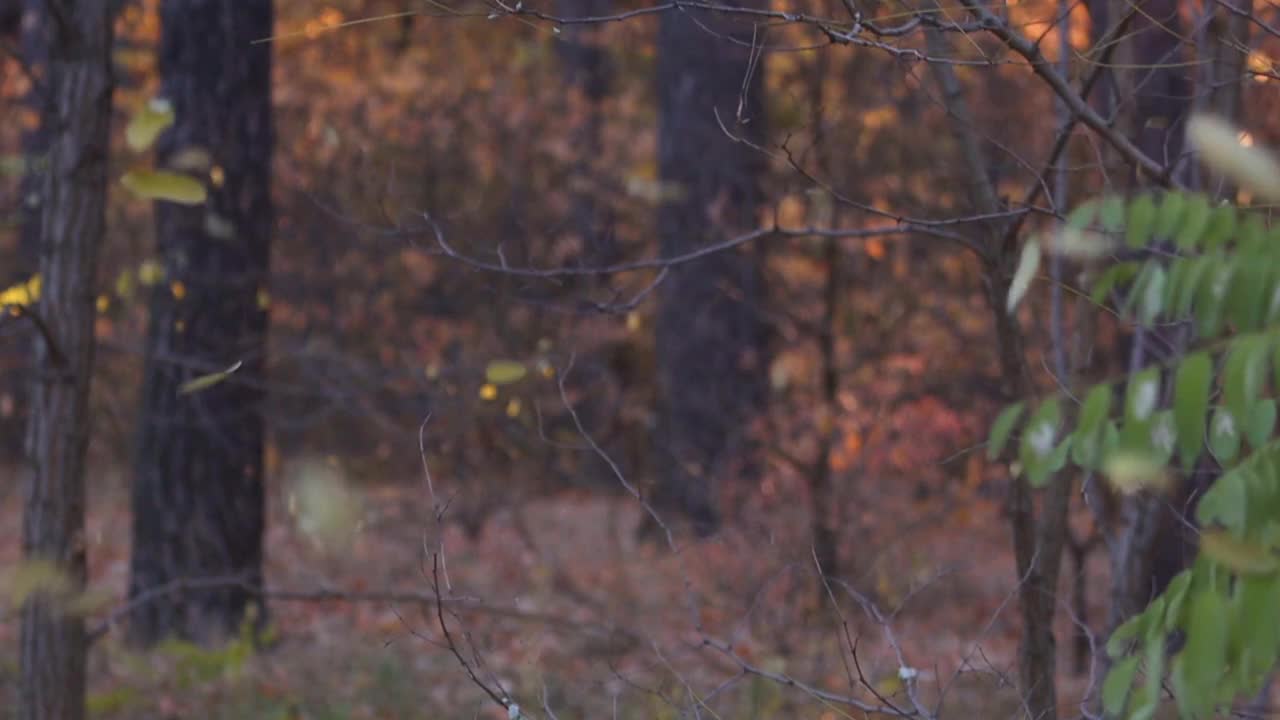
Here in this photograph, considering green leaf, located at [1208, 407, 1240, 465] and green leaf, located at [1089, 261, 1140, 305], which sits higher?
green leaf, located at [1089, 261, 1140, 305]

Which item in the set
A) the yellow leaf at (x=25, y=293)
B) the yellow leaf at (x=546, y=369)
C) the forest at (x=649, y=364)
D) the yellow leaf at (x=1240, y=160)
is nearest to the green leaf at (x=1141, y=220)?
the forest at (x=649, y=364)

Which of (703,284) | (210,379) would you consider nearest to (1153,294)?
(210,379)

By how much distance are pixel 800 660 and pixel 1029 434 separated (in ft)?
19.6

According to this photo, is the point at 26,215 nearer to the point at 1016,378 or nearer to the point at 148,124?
the point at 148,124

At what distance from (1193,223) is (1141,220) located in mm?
Result: 68

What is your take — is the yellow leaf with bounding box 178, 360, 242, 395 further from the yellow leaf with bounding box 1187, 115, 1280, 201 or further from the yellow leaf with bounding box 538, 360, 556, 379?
the yellow leaf with bounding box 1187, 115, 1280, 201

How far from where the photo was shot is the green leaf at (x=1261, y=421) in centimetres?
184

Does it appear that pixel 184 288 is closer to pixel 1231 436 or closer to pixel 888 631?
pixel 888 631

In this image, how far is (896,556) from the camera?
9.15 meters

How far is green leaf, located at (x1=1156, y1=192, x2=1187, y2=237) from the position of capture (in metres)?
2.09

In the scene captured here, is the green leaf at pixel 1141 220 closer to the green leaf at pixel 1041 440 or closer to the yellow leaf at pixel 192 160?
the green leaf at pixel 1041 440

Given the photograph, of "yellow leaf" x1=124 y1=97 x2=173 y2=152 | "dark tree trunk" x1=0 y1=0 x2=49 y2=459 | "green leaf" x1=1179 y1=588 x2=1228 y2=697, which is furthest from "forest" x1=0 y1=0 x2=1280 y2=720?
"yellow leaf" x1=124 y1=97 x2=173 y2=152

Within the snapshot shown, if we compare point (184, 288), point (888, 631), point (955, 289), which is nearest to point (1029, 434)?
point (888, 631)

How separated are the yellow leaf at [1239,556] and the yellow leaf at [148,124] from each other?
3715mm
